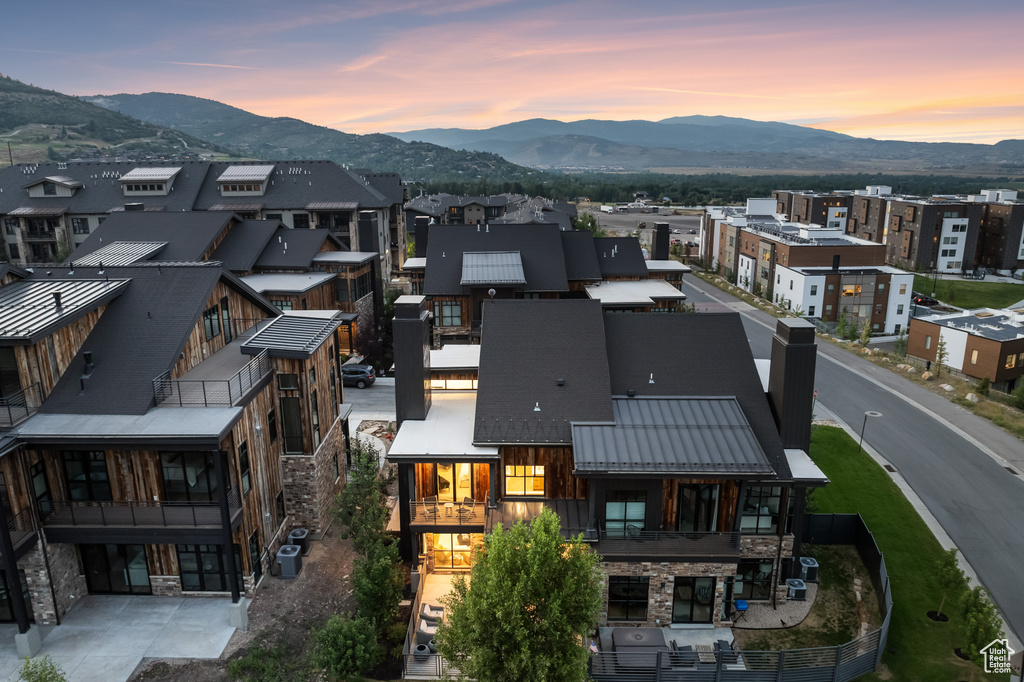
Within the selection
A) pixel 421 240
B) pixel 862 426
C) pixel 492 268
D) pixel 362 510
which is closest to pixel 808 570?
pixel 362 510

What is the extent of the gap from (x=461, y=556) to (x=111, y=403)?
12.6 meters

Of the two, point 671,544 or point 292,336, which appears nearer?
point 671,544

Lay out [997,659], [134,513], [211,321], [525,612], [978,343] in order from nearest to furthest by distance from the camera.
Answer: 1. [525,612]
2. [997,659]
3. [134,513]
4. [211,321]
5. [978,343]

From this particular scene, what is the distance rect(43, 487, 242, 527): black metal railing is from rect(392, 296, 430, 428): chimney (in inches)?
269

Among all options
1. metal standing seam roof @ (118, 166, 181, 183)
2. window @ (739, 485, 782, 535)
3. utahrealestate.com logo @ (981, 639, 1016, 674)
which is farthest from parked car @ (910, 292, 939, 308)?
metal standing seam roof @ (118, 166, 181, 183)

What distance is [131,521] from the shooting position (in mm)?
18984

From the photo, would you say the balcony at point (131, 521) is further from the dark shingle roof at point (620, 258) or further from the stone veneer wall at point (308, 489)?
the dark shingle roof at point (620, 258)

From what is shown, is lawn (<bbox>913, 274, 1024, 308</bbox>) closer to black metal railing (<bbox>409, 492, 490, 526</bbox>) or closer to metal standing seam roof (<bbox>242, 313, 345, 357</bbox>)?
black metal railing (<bbox>409, 492, 490, 526</bbox>)

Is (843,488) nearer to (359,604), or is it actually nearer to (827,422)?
(827,422)

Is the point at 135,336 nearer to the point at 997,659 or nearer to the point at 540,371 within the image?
the point at 540,371

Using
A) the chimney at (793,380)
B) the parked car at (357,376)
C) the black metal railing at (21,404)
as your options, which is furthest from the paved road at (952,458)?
the parked car at (357,376)

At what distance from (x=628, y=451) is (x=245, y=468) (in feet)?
41.7

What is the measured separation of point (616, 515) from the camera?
20734 millimetres

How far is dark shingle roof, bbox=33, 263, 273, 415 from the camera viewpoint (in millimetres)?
19484
